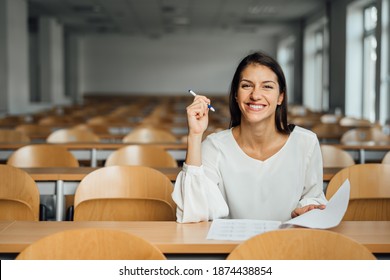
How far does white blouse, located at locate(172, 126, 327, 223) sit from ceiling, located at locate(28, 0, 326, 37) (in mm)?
10908

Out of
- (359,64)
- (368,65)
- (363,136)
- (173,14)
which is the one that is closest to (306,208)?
(363,136)

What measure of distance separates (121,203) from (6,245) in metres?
0.93

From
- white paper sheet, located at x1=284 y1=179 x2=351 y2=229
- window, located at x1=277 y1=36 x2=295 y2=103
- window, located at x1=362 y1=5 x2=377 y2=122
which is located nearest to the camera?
white paper sheet, located at x1=284 y1=179 x2=351 y2=229

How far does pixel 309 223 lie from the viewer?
6.10ft

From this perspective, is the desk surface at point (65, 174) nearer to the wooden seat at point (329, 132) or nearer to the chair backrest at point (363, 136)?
the chair backrest at point (363, 136)

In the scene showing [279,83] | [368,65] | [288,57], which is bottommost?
[279,83]

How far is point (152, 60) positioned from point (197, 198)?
2027 centimetres

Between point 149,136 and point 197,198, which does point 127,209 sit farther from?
point 149,136

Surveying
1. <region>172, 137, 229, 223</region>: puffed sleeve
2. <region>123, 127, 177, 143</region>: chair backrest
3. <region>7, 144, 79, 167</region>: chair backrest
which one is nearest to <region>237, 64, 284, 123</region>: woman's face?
<region>172, 137, 229, 223</region>: puffed sleeve

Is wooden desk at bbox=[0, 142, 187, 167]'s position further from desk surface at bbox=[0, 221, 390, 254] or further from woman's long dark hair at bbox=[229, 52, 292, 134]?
desk surface at bbox=[0, 221, 390, 254]

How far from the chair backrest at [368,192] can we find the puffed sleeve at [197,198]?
743 millimetres

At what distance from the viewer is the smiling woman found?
2.21 metres

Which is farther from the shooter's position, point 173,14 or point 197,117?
point 173,14

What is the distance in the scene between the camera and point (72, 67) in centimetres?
2023
